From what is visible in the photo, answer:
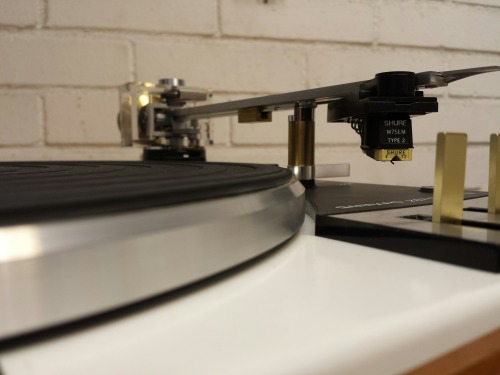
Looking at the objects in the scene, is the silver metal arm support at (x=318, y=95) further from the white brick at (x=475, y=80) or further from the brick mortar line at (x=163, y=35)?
the white brick at (x=475, y=80)

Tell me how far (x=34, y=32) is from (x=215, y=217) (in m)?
0.81

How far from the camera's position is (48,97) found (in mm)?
944

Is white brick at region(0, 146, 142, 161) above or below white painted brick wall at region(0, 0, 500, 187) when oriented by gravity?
below

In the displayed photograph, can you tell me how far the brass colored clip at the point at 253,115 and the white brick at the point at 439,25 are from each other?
655mm

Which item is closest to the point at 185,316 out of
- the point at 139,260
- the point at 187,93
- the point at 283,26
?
the point at 139,260

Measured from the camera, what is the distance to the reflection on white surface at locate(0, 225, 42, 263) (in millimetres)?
183

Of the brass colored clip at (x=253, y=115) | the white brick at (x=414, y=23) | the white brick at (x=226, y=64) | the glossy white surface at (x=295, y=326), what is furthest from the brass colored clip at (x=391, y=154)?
the white brick at (x=414, y=23)

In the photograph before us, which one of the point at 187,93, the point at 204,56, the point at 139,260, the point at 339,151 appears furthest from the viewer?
the point at 339,151

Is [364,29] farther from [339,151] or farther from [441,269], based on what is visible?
[441,269]

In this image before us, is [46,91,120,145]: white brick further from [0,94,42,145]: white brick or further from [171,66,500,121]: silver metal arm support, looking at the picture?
[171,66,500,121]: silver metal arm support

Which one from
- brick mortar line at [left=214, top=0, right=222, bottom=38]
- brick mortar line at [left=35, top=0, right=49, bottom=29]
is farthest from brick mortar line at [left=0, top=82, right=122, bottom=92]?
brick mortar line at [left=214, top=0, right=222, bottom=38]

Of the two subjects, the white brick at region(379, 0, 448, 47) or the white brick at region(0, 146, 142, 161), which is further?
the white brick at region(379, 0, 448, 47)

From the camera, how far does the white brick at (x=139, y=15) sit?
3.06ft

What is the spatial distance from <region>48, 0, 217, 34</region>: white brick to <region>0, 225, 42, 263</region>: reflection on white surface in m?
0.85
